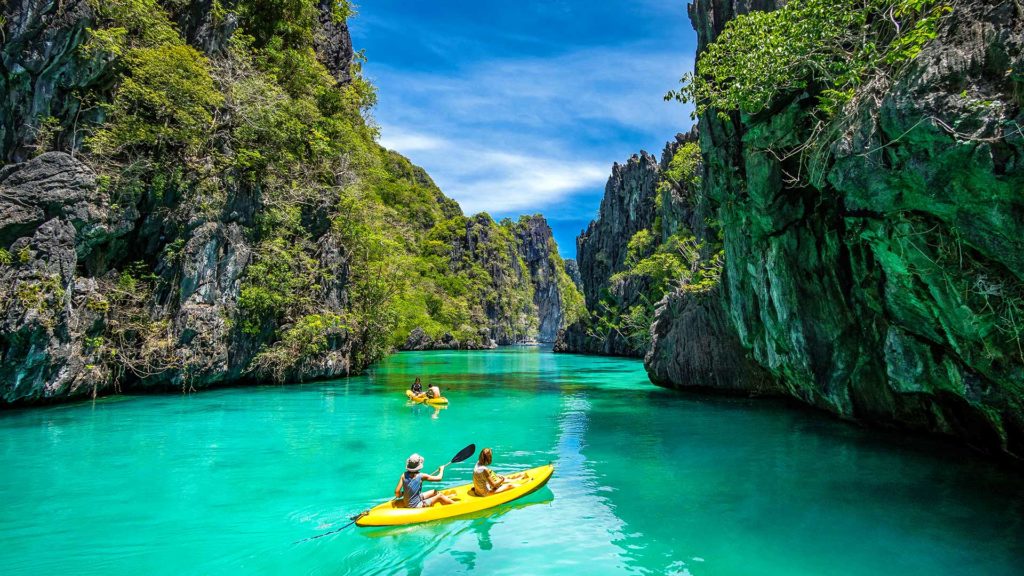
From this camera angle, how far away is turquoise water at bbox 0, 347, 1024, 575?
6.68 m

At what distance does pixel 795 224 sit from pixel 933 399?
5.09 m

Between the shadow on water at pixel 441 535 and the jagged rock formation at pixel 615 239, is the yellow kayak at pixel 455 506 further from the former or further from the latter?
the jagged rock formation at pixel 615 239

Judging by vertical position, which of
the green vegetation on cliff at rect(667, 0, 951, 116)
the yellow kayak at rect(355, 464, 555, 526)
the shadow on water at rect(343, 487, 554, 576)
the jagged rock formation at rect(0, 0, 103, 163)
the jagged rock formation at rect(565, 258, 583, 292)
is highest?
the jagged rock formation at rect(565, 258, 583, 292)

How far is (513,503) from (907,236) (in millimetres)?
7915

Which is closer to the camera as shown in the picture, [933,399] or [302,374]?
[933,399]

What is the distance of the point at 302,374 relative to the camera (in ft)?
85.4

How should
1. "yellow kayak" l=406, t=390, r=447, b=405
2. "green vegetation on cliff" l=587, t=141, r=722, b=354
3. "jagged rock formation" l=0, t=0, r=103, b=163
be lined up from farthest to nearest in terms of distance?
"green vegetation on cliff" l=587, t=141, r=722, b=354, "yellow kayak" l=406, t=390, r=447, b=405, "jagged rock formation" l=0, t=0, r=103, b=163

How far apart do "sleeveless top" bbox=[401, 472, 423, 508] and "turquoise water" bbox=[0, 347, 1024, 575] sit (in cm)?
46

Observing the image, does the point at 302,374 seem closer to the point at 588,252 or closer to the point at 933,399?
the point at 933,399

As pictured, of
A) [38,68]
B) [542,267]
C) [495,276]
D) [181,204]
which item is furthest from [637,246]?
[542,267]

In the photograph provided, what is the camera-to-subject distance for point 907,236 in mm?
8570

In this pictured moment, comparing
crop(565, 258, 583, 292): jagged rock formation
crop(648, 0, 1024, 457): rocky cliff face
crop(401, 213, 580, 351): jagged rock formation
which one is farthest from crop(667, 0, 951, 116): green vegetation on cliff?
crop(565, 258, 583, 292): jagged rock formation

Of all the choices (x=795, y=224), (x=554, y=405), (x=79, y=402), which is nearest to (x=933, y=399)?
(x=795, y=224)

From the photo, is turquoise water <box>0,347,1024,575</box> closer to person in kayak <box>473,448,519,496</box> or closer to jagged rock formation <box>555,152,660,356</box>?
person in kayak <box>473,448,519,496</box>
